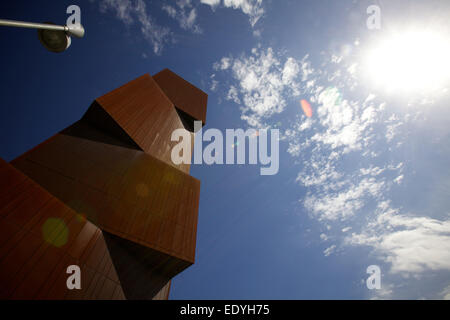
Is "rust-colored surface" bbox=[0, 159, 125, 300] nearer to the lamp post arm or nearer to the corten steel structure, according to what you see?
the corten steel structure

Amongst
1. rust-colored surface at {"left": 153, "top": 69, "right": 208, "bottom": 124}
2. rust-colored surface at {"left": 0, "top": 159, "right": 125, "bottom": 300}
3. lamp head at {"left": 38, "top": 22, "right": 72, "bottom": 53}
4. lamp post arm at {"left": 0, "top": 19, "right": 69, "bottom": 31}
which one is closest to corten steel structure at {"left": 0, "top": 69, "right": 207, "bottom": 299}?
rust-colored surface at {"left": 0, "top": 159, "right": 125, "bottom": 300}

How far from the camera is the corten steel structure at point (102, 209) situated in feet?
18.0

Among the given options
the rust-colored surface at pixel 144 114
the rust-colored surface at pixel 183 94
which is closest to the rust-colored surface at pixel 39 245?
the rust-colored surface at pixel 144 114

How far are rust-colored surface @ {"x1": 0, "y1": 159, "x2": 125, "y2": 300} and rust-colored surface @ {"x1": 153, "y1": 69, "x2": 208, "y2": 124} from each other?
15.1 meters

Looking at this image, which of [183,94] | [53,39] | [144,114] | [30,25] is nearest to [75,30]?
[53,39]

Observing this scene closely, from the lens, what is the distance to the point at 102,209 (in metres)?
8.24

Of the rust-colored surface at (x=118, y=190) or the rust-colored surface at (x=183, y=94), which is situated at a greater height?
the rust-colored surface at (x=183, y=94)

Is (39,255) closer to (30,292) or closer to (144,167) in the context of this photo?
(30,292)

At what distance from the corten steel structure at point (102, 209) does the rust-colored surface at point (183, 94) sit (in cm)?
551

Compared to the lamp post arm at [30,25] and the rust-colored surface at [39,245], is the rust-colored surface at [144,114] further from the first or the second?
the lamp post arm at [30,25]

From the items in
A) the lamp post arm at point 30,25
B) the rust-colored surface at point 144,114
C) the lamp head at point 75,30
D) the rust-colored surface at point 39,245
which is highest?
the rust-colored surface at point 144,114

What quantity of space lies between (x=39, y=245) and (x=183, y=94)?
18957 mm

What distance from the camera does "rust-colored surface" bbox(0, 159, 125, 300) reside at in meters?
5.07

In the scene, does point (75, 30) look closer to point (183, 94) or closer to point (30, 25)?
point (30, 25)
